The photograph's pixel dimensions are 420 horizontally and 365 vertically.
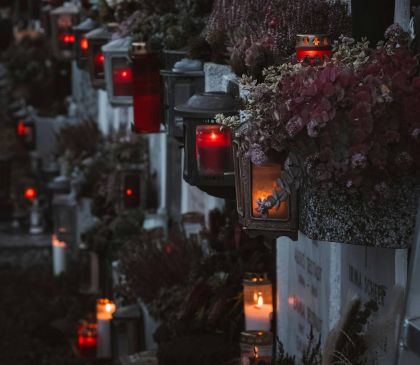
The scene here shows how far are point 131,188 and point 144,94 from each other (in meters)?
6.70

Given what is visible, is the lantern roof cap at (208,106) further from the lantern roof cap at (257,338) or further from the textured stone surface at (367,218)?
the textured stone surface at (367,218)

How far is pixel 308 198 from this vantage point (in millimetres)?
6684

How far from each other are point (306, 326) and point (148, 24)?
4617 millimetres

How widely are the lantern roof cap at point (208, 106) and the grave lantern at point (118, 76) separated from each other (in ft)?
18.3

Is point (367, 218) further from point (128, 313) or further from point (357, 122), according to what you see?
point (128, 313)

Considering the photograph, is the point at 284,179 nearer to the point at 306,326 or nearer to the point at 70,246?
the point at 306,326

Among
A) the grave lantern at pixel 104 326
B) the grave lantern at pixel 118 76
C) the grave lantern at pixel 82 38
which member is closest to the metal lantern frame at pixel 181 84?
the grave lantern at pixel 118 76

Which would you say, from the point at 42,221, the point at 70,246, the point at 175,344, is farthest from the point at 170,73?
the point at 42,221

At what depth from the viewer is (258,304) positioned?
1018cm

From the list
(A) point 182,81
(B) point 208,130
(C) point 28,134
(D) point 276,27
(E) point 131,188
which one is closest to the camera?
(B) point 208,130

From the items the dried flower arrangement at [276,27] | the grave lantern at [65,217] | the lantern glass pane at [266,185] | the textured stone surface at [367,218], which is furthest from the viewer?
the grave lantern at [65,217]

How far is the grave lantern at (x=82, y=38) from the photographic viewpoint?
64.0 ft

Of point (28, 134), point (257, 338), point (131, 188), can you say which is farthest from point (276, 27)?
point (28, 134)

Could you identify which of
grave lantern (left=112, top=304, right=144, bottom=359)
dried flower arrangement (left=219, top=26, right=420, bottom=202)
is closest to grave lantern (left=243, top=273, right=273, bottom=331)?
dried flower arrangement (left=219, top=26, right=420, bottom=202)
